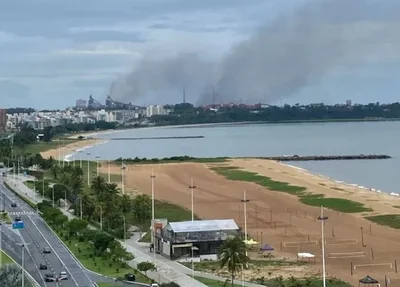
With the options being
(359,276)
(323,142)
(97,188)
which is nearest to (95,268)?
(359,276)

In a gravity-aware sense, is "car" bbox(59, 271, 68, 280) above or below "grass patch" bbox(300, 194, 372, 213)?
above

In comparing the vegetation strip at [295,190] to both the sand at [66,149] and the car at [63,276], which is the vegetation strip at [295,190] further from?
the sand at [66,149]

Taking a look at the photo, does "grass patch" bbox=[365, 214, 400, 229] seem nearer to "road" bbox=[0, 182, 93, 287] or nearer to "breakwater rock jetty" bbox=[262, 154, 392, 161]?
"road" bbox=[0, 182, 93, 287]

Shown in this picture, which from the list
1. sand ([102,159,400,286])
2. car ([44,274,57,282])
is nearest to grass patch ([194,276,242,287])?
sand ([102,159,400,286])

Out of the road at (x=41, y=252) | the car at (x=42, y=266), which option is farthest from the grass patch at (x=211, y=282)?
the car at (x=42, y=266)

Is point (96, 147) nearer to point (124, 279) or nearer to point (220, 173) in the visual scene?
point (220, 173)

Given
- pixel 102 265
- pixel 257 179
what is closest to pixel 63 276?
pixel 102 265
